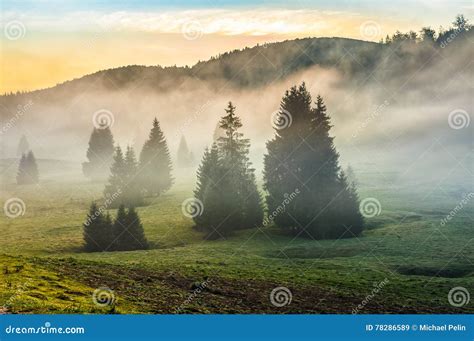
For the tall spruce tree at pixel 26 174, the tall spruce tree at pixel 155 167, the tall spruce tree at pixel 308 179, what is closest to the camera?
the tall spruce tree at pixel 308 179

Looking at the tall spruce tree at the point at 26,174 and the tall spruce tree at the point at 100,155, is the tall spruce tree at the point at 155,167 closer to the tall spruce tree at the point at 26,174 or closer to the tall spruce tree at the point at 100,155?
the tall spruce tree at the point at 100,155

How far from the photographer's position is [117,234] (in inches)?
2386

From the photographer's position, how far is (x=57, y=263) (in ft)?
136

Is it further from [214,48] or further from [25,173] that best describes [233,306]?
[25,173]

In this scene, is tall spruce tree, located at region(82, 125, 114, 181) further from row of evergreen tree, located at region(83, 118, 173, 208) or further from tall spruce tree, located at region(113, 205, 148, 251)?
tall spruce tree, located at region(113, 205, 148, 251)

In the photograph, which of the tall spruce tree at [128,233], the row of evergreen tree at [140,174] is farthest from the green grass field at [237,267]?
the row of evergreen tree at [140,174]

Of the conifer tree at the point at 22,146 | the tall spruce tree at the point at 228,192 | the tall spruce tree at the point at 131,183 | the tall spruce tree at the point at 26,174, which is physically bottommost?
the tall spruce tree at the point at 228,192

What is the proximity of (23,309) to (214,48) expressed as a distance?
62838mm

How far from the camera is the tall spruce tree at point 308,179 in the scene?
2672 inches

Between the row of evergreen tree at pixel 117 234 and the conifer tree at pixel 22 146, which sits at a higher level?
the conifer tree at pixel 22 146

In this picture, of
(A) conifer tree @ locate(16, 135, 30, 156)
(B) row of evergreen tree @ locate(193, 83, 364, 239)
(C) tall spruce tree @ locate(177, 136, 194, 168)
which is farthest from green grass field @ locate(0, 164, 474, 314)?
(A) conifer tree @ locate(16, 135, 30, 156)

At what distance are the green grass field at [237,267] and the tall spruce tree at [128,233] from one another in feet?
8.97

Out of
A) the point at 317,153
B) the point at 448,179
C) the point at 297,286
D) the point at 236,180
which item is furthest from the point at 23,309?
the point at 448,179

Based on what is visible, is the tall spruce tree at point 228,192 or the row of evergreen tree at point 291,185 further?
the tall spruce tree at point 228,192
